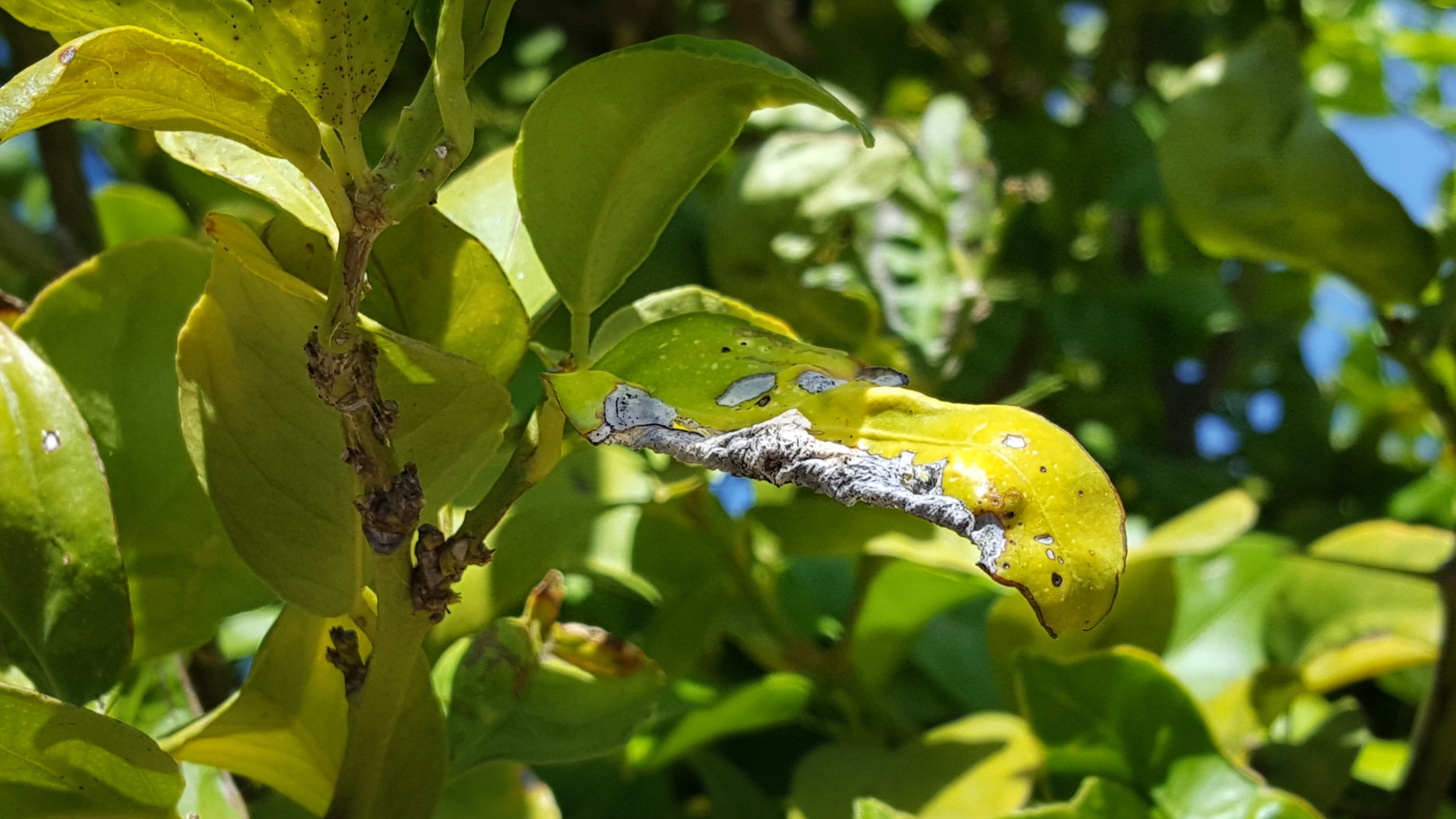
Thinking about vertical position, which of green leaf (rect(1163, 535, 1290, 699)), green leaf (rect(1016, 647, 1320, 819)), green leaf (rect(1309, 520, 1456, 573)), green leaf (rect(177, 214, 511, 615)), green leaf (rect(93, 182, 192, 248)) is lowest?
green leaf (rect(1163, 535, 1290, 699))

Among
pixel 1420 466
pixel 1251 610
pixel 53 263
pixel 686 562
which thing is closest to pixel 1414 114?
pixel 1420 466

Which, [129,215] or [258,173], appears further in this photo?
[129,215]

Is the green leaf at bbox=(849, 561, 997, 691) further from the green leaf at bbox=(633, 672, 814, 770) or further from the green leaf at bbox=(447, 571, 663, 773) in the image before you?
the green leaf at bbox=(447, 571, 663, 773)

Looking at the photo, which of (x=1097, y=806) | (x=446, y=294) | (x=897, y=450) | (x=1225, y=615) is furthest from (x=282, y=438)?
(x=1225, y=615)

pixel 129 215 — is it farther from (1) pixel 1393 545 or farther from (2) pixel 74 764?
(1) pixel 1393 545

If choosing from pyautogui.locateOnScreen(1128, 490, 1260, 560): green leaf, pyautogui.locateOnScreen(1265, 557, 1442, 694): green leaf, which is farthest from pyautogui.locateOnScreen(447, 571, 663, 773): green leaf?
pyautogui.locateOnScreen(1265, 557, 1442, 694): green leaf

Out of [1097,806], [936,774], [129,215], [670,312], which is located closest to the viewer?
[670,312]

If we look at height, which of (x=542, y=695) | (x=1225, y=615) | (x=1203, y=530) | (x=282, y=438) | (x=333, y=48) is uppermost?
(x=333, y=48)
